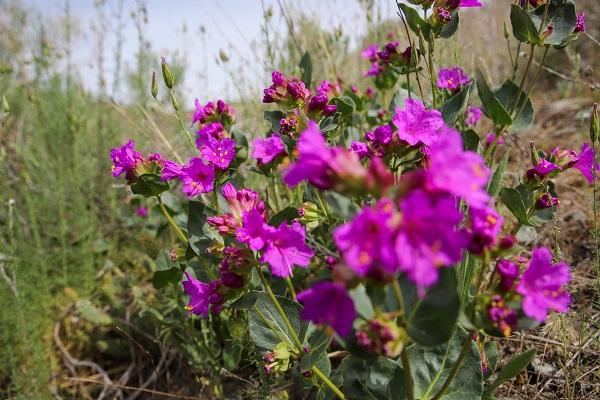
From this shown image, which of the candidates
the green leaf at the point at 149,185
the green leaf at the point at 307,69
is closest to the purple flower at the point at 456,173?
the green leaf at the point at 149,185

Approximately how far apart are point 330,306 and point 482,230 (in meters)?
0.40

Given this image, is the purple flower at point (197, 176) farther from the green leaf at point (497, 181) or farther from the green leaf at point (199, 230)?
the green leaf at point (497, 181)

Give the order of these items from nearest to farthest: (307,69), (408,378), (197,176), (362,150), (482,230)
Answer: (482,230)
(408,378)
(362,150)
(197,176)
(307,69)

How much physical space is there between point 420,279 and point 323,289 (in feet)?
0.71

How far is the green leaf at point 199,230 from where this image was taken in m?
1.80

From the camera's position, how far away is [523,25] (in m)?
1.80

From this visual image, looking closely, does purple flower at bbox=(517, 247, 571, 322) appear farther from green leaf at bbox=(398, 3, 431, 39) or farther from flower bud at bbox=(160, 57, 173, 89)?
flower bud at bbox=(160, 57, 173, 89)

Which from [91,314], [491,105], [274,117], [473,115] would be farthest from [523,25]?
[91,314]

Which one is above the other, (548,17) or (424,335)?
(548,17)

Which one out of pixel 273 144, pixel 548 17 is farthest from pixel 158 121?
pixel 548 17

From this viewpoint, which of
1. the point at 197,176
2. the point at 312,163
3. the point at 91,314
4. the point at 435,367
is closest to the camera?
the point at 312,163

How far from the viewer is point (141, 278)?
369 centimetres

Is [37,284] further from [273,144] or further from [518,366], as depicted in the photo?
[518,366]

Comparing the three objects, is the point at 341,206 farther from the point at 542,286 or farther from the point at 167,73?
the point at 167,73
